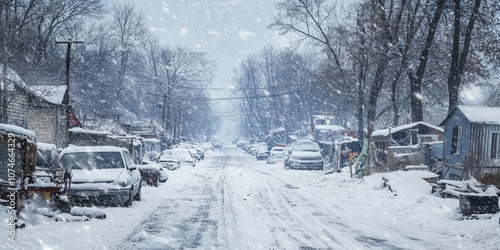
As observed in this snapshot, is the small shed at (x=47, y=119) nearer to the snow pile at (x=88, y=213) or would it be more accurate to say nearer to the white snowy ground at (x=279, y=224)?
the white snowy ground at (x=279, y=224)

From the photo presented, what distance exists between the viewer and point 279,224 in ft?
34.6

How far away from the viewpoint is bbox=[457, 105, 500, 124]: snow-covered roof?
20.8 meters

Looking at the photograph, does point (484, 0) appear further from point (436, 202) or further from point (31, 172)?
point (31, 172)

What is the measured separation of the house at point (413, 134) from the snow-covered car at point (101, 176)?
1801 cm

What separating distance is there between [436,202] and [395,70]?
21.5 m

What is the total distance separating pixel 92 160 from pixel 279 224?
254 inches

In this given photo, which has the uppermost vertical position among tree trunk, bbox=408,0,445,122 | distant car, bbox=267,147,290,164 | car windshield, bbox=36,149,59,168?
tree trunk, bbox=408,0,445,122

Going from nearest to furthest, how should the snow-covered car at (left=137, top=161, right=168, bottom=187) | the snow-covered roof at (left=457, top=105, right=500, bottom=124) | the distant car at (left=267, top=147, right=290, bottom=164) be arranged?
the snow-covered car at (left=137, top=161, right=168, bottom=187) < the snow-covered roof at (left=457, top=105, right=500, bottom=124) < the distant car at (left=267, top=147, right=290, bottom=164)

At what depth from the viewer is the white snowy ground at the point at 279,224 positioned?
330 inches

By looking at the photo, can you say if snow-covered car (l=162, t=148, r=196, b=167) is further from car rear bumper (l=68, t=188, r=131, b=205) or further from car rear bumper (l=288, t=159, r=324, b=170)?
car rear bumper (l=68, t=188, r=131, b=205)

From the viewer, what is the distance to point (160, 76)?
74.2 meters

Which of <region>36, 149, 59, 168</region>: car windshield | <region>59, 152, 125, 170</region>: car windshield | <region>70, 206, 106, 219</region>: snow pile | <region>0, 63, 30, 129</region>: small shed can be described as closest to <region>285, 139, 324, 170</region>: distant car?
<region>0, 63, 30, 129</region>: small shed

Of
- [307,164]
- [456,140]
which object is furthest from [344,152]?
[456,140]

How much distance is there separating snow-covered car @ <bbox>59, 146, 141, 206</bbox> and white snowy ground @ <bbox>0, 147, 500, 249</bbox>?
19.9 inches
